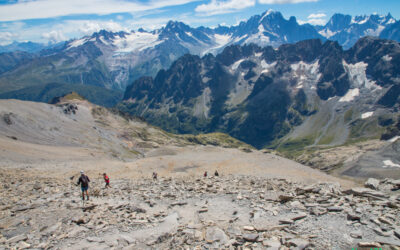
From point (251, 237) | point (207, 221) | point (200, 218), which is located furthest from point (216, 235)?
point (200, 218)

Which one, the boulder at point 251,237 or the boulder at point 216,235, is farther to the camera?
the boulder at point 216,235

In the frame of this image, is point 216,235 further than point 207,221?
No

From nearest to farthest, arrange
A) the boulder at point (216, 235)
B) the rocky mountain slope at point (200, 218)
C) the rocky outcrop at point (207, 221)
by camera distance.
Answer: the rocky outcrop at point (207, 221)
the rocky mountain slope at point (200, 218)
the boulder at point (216, 235)

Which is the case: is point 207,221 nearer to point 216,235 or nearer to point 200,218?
point 200,218

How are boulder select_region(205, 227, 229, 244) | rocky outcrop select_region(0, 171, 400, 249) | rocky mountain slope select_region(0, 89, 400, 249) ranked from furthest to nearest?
1. boulder select_region(205, 227, 229, 244)
2. rocky mountain slope select_region(0, 89, 400, 249)
3. rocky outcrop select_region(0, 171, 400, 249)

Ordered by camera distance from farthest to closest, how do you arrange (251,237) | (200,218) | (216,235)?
(200,218), (216,235), (251,237)

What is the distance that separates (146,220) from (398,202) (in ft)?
66.9

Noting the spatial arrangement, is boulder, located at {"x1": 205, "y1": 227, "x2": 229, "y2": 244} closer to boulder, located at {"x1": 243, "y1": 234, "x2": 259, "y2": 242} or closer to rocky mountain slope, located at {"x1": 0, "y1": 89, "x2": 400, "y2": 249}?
rocky mountain slope, located at {"x1": 0, "y1": 89, "x2": 400, "y2": 249}

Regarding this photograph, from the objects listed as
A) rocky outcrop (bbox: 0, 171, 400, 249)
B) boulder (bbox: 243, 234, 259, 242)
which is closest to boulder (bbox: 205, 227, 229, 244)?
rocky outcrop (bbox: 0, 171, 400, 249)

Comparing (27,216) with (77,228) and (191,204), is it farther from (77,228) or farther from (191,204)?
(191,204)

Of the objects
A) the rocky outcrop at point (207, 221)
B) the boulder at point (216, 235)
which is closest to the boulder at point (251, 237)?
the rocky outcrop at point (207, 221)

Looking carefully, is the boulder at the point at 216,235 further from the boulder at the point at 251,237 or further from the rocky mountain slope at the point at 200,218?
the boulder at the point at 251,237

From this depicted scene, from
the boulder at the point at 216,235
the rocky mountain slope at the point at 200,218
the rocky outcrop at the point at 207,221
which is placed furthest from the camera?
the boulder at the point at 216,235

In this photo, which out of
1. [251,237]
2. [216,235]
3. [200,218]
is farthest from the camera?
[200,218]
